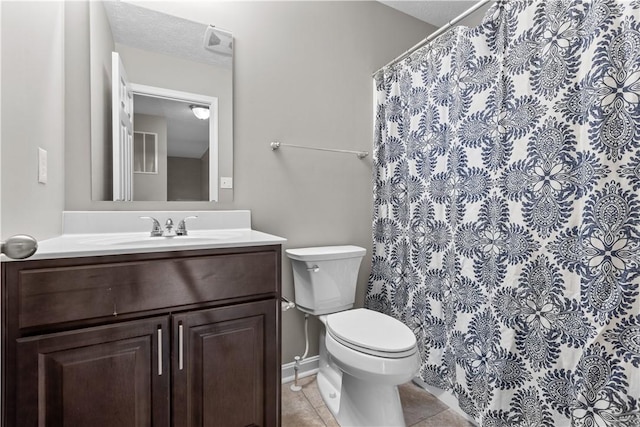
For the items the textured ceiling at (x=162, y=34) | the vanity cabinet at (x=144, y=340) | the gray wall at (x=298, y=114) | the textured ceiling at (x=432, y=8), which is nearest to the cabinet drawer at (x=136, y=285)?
the vanity cabinet at (x=144, y=340)

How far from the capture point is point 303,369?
1.86 metres

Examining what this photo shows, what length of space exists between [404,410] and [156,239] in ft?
4.84

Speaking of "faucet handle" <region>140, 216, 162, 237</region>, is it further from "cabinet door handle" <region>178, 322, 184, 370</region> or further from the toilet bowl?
the toilet bowl

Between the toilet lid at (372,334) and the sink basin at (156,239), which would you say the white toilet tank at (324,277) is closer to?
the toilet lid at (372,334)

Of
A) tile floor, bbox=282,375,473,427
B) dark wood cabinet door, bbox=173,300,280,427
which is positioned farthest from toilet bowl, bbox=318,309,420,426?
dark wood cabinet door, bbox=173,300,280,427

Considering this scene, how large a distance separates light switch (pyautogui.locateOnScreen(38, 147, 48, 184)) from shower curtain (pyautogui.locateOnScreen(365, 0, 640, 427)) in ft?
5.48

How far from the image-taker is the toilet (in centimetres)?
121

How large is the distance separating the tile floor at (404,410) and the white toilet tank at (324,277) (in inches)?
18.2

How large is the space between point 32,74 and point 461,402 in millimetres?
2177

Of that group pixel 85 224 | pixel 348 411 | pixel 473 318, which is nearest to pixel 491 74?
pixel 473 318

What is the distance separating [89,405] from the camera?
0.92 metres

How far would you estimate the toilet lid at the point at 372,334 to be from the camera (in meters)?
1.21

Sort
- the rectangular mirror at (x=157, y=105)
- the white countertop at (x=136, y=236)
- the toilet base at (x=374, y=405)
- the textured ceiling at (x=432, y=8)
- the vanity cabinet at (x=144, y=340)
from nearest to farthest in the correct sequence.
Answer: the vanity cabinet at (x=144, y=340)
the white countertop at (x=136, y=236)
the toilet base at (x=374, y=405)
the rectangular mirror at (x=157, y=105)
the textured ceiling at (x=432, y=8)

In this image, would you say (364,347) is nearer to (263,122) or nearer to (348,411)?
(348,411)
